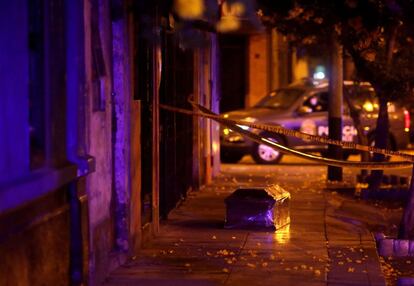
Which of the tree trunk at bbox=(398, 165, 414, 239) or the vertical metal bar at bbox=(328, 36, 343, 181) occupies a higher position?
the vertical metal bar at bbox=(328, 36, 343, 181)

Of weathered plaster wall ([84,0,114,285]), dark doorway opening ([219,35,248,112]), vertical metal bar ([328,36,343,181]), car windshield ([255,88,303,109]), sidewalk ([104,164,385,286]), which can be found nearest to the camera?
weathered plaster wall ([84,0,114,285])

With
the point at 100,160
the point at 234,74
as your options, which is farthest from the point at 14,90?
the point at 234,74

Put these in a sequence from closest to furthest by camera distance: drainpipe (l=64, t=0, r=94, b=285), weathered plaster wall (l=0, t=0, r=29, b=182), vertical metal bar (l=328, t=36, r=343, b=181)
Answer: weathered plaster wall (l=0, t=0, r=29, b=182) < drainpipe (l=64, t=0, r=94, b=285) < vertical metal bar (l=328, t=36, r=343, b=181)

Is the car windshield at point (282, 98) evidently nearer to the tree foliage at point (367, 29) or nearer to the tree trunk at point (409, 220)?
the tree foliage at point (367, 29)

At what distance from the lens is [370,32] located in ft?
38.5

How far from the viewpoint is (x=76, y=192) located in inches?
277

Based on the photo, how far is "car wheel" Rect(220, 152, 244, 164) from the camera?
2003cm

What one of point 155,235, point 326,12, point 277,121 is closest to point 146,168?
point 155,235

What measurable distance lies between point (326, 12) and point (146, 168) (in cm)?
362

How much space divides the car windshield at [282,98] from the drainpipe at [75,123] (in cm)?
1281

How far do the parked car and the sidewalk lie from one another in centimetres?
622

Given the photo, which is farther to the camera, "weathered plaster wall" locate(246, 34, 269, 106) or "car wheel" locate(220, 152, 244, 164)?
"weathered plaster wall" locate(246, 34, 269, 106)

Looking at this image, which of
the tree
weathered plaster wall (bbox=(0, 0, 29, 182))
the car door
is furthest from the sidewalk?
the car door

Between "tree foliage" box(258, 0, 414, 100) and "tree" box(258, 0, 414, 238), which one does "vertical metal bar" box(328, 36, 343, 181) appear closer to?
"tree" box(258, 0, 414, 238)
